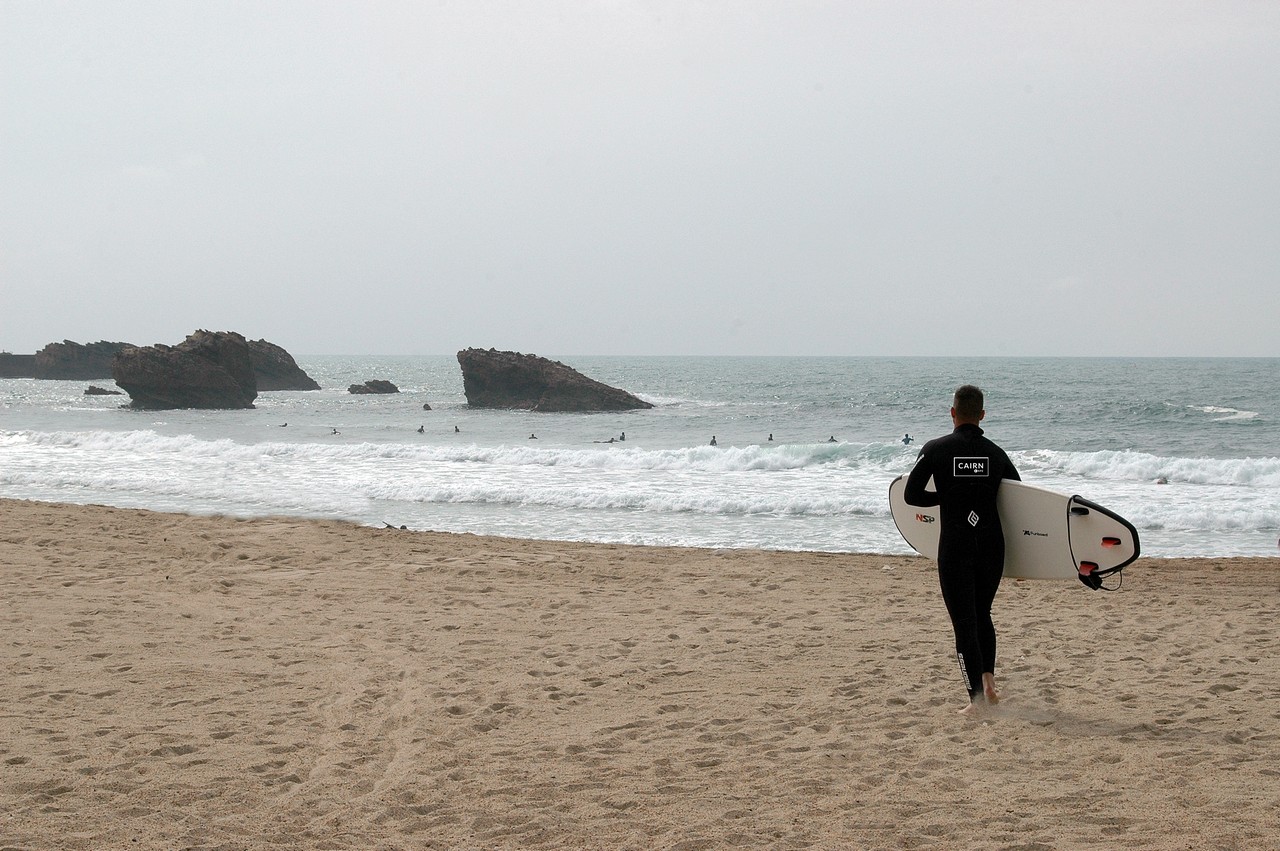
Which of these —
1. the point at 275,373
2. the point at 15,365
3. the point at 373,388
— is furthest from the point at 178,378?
the point at 15,365

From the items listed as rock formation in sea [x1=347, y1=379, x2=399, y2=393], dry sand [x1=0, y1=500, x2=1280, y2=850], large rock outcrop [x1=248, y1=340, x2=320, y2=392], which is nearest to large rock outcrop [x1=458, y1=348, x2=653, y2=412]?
rock formation in sea [x1=347, y1=379, x2=399, y2=393]

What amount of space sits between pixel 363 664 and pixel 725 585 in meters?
3.64

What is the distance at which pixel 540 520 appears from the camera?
13.7 m

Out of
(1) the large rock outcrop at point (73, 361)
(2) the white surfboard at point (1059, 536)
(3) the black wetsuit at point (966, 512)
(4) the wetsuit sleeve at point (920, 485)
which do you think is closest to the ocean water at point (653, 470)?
(2) the white surfboard at point (1059, 536)

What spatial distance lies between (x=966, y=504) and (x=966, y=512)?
0.13ft

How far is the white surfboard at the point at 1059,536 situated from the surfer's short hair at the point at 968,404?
452 millimetres

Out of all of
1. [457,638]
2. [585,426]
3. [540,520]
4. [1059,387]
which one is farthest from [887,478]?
[1059,387]

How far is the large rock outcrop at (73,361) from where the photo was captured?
94.8m

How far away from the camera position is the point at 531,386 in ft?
161

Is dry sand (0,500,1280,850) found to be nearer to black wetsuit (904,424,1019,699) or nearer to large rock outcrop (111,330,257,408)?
black wetsuit (904,424,1019,699)

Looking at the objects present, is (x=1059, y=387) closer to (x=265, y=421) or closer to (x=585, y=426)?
(x=585, y=426)

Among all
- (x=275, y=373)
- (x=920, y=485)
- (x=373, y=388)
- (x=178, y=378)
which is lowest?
(x=920, y=485)

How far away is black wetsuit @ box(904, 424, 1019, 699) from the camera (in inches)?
191

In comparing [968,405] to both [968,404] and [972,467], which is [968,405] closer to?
[968,404]
